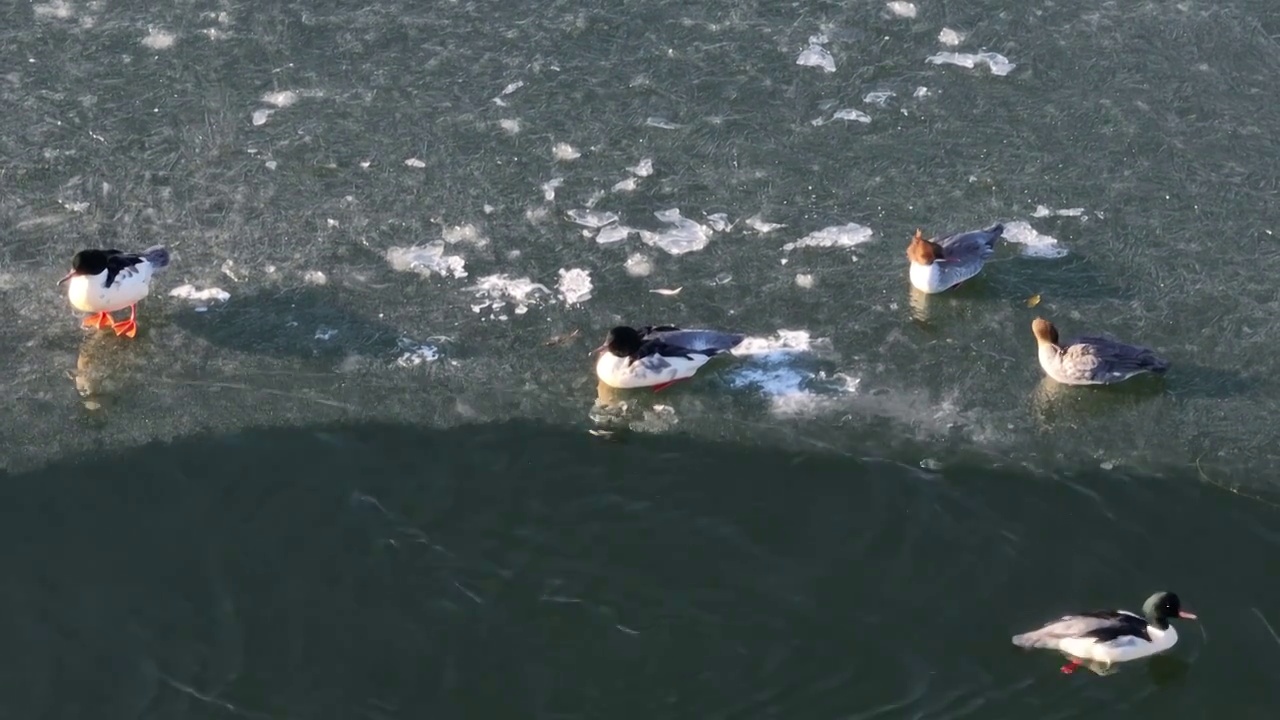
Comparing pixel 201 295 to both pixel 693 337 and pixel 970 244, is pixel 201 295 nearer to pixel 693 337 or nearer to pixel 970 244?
pixel 693 337

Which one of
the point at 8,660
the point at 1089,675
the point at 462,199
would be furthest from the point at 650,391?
the point at 8,660

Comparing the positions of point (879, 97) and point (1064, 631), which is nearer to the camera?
point (1064, 631)

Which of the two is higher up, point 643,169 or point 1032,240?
point 643,169

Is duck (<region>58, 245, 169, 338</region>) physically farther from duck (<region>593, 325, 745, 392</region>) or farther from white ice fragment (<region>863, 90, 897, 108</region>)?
white ice fragment (<region>863, 90, 897, 108</region>)

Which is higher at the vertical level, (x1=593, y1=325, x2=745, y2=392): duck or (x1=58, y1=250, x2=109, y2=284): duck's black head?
(x1=58, y1=250, x2=109, y2=284): duck's black head

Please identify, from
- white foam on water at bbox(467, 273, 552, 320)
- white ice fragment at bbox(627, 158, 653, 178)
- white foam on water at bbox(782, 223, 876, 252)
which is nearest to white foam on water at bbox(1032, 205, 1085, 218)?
white foam on water at bbox(782, 223, 876, 252)

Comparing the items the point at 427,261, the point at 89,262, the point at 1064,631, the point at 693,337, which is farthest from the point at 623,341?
the point at 89,262

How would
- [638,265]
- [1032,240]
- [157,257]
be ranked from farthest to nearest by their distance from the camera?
[1032,240] → [638,265] → [157,257]
